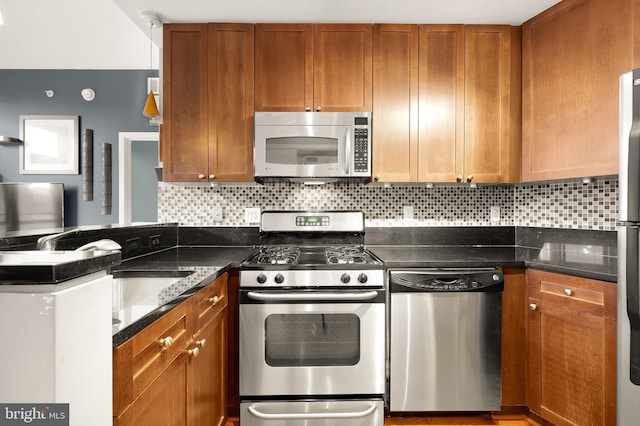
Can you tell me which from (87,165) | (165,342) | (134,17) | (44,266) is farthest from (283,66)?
(87,165)

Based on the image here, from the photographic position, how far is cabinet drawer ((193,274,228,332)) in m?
1.40

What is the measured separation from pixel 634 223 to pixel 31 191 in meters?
4.85

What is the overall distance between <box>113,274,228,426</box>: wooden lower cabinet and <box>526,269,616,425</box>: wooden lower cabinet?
5.34ft

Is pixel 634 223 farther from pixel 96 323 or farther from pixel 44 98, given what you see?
pixel 44 98

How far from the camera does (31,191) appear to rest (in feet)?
12.2

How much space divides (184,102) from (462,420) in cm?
246

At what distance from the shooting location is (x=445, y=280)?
190cm

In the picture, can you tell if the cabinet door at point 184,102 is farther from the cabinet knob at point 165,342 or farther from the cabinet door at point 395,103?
the cabinet knob at point 165,342

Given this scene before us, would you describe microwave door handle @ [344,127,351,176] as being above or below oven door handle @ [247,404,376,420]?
above

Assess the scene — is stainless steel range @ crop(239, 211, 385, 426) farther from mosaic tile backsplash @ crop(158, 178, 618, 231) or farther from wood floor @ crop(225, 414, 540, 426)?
mosaic tile backsplash @ crop(158, 178, 618, 231)

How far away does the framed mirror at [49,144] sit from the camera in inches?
158

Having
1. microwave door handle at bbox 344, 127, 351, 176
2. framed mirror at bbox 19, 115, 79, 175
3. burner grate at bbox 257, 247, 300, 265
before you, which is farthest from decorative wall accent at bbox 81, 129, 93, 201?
microwave door handle at bbox 344, 127, 351, 176

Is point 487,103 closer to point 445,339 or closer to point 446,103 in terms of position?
point 446,103

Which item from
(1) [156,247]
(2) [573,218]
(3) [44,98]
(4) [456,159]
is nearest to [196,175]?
(1) [156,247]
